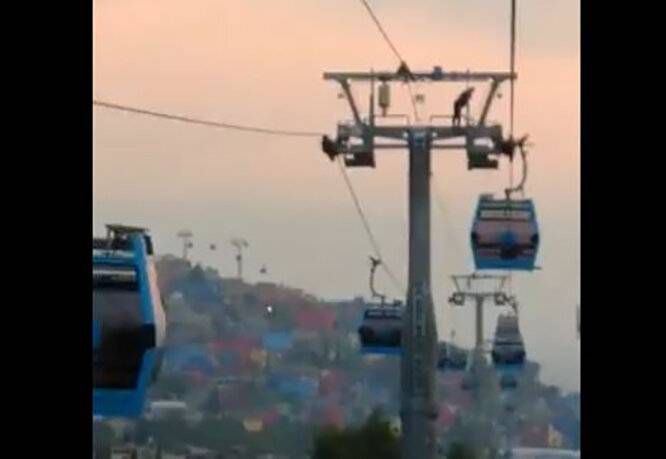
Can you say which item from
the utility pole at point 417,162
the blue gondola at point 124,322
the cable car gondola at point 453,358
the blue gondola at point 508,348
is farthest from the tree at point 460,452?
the blue gondola at point 124,322

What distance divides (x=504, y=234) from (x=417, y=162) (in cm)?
472

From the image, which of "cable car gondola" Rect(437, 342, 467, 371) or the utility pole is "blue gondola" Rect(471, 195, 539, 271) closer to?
the utility pole

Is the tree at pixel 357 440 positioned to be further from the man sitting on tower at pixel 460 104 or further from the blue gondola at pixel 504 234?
the blue gondola at pixel 504 234

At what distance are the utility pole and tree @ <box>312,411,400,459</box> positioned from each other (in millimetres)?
16678

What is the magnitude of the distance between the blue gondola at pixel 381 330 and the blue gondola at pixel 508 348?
14.7 feet

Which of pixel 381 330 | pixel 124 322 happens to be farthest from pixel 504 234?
pixel 124 322

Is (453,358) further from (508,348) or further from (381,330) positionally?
(381,330)

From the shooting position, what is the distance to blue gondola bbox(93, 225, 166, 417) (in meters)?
11.8

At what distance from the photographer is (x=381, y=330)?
22703 millimetres

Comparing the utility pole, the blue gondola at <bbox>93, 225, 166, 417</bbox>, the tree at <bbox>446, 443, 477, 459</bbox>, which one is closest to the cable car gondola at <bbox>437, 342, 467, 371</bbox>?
the tree at <bbox>446, 443, 477, 459</bbox>

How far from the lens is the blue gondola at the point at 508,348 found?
90.3 feet
